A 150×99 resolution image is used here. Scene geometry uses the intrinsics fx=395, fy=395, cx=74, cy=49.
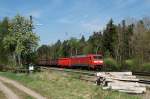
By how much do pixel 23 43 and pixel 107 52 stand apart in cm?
5856

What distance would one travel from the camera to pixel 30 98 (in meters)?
22.2

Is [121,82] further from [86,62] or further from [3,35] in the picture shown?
[3,35]

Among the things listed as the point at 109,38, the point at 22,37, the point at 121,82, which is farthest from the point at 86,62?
the point at 109,38

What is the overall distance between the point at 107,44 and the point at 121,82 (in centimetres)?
9325

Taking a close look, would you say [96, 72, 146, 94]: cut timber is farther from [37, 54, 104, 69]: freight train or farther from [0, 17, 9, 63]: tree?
[0, 17, 9, 63]: tree

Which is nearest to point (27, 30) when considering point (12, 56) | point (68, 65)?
point (12, 56)

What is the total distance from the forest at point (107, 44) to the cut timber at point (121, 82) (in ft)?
88.2

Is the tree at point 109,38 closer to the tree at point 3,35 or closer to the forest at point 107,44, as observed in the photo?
the forest at point 107,44

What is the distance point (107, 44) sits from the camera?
116 metres

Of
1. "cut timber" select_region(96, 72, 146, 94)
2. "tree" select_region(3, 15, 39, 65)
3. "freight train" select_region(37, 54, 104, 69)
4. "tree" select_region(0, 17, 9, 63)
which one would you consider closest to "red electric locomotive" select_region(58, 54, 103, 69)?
"freight train" select_region(37, 54, 104, 69)

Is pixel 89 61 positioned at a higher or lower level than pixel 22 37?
lower

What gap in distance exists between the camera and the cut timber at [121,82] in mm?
21436

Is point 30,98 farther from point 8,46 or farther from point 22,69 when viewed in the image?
point 8,46

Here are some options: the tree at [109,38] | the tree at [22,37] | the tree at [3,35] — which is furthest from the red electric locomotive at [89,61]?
the tree at [109,38]
